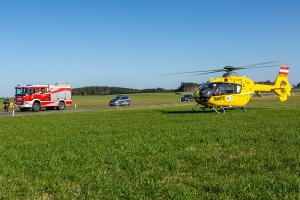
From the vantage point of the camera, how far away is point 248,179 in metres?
6.59

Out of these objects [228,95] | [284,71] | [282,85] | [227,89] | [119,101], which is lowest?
[119,101]

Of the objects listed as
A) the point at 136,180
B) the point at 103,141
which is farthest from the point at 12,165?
the point at 103,141

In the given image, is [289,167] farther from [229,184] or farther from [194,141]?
[194,141]

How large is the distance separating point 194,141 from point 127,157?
3.16 metres

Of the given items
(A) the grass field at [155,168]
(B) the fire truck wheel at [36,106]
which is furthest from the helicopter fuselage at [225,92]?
(B) the fire truck wheel at [36,106]

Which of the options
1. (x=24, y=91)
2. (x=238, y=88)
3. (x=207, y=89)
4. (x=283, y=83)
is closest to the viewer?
(x=207, y=89)

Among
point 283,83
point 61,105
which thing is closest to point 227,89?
point 283,83

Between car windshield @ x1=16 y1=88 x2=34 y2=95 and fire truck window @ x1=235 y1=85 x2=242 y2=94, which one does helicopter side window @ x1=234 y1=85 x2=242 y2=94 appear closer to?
fire truck window @ x1=235 y1=85 x2=242 y2=94

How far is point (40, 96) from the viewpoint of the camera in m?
43.3

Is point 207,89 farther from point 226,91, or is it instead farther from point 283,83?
point 283,83

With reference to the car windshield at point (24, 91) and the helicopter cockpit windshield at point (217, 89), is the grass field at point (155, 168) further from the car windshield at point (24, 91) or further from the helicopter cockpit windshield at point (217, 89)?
the car windshield at point (24, 91)

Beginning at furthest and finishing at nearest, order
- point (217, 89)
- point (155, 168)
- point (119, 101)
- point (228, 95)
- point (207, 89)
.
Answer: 1. point (119, 101)
2. point (228, 95)
3. point (217, 89)
4. point (207, 89)
5. point (155, 168)

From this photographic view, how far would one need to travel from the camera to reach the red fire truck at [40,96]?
1665 inches

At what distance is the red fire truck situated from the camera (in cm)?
4228
